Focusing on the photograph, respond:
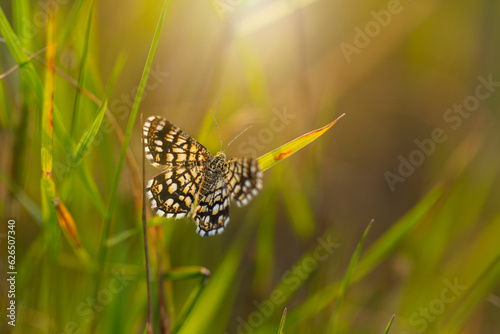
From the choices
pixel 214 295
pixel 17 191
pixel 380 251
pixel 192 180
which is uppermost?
pixel 17 191

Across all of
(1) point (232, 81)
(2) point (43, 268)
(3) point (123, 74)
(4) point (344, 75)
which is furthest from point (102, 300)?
(4) point (344, 75)

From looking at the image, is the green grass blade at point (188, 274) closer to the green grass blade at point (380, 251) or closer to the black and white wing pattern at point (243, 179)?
the black and white wing pattern at point (243, 179)

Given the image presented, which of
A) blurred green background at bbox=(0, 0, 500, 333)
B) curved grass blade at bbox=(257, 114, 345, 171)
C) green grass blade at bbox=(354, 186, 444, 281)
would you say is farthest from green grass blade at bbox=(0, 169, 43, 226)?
green grass blade at bbox=(354, 186, 444, 281)

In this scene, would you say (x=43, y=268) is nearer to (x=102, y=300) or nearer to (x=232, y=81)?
(x=102, y=300)

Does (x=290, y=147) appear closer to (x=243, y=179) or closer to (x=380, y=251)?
(x=243, y=179)

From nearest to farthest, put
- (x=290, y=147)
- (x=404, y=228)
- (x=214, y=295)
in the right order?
(x=290, y=147)
(x=404, y=228)
(x=214, y=295)

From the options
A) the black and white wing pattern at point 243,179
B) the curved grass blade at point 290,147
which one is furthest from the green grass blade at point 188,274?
the curved grass blade at point 290,147

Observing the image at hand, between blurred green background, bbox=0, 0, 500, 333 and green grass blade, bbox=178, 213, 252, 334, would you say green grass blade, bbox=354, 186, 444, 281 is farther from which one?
→ green grass blade, bbox=178, 213, 252, 334

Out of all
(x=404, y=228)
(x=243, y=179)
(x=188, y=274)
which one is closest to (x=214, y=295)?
(x=188, y=274)
